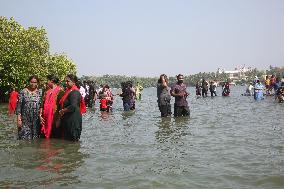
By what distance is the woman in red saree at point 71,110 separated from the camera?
9172 millimetres

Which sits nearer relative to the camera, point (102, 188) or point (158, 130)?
point (102, 188)

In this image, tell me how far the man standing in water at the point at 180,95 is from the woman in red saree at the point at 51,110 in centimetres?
631

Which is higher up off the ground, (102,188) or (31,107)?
(31,107)

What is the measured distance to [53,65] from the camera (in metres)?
43.8

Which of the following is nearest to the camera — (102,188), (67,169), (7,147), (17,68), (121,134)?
(102,188)

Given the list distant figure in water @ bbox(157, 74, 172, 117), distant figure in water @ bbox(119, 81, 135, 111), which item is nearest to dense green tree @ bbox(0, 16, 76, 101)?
distant figure in water @ bbox(119, 81, 135, 111)

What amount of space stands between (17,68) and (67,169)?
3179cm

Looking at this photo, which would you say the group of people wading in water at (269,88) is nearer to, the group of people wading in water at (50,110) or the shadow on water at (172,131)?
the shadow on water at (172,131)

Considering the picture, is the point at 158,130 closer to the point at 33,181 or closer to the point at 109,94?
the point at 33,181

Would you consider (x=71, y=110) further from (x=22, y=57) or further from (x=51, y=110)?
(x=22, y=57)

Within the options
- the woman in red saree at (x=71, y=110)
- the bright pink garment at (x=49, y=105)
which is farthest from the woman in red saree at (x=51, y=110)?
the woman in red saree at (x=71, y=110)

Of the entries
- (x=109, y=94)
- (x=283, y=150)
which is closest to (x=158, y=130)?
(x=283, y=150)

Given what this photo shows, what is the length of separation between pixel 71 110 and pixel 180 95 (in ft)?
21.8

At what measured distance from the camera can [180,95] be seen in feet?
49.3
